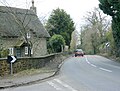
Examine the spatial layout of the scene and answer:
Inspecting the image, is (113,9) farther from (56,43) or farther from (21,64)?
(56,43)

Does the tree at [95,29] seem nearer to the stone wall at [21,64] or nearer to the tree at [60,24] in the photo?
the tree at [60,24]

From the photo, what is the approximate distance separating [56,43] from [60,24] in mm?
10674

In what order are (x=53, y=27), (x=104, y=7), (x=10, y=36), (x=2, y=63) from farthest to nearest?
(x=53, y=27) → (x=10, y=36) → (x=104, y=7) → (x=2, y=63)

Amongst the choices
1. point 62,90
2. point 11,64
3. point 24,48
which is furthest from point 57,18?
point 62,90

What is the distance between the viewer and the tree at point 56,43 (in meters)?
61.2

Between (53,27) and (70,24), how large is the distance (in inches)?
249

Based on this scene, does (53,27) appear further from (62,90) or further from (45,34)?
(62,90)

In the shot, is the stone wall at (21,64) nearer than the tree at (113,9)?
Yes

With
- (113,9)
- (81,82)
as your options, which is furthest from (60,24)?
(81,82)

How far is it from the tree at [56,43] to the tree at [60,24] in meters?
7.77

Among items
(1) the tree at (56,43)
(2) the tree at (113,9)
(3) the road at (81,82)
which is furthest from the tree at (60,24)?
(3) the road at (81,82)

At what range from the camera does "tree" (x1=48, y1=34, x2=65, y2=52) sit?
61.2 metres

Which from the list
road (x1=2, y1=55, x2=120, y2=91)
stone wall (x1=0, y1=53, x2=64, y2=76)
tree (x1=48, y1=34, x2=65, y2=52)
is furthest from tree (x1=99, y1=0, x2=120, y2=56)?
tree (x1=48, y1=34, x2=65, y2=52)

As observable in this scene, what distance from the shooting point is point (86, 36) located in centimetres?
8938
